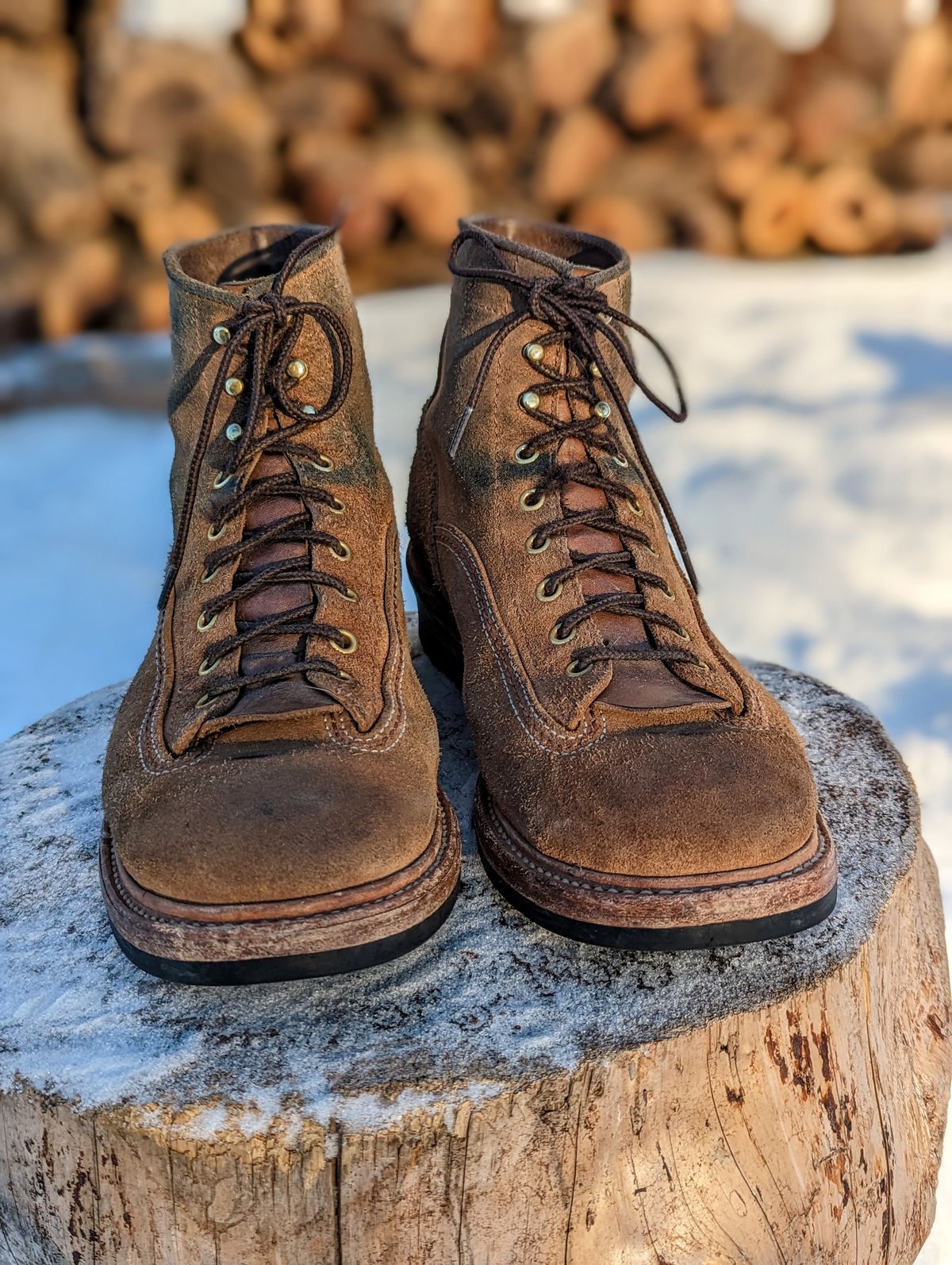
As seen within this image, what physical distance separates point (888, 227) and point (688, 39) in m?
1.58

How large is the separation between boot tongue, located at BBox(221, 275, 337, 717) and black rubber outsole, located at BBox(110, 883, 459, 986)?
30 cm

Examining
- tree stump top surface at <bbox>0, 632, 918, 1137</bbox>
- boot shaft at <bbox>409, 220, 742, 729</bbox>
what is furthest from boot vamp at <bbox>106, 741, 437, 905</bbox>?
boot shaft at <bbox>409, 220, 742, 729</bbox>

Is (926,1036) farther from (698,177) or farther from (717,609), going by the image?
(698,177)

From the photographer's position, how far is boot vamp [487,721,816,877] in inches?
50.3

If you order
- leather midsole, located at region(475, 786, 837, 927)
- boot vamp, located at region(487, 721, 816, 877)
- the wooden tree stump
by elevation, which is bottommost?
the wooden tree stump

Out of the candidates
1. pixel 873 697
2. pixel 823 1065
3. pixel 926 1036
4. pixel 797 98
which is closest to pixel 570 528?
pixel 823 1065

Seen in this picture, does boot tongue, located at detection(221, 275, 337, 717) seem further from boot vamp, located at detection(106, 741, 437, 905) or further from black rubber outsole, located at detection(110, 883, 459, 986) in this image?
black rubber outsole, located at detection(110, 883, 459, 986)

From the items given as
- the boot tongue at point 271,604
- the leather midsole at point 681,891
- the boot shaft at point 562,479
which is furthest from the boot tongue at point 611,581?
the boot tongue at point 271,604

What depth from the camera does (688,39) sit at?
5.69 meters

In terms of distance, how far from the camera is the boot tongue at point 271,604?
1.41 metres

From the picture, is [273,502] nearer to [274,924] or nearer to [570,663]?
[570,663]

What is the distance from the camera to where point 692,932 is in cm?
Result: 129

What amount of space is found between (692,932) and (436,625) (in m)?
0.84

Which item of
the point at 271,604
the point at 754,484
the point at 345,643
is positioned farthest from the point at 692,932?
the point at 754,484
